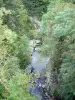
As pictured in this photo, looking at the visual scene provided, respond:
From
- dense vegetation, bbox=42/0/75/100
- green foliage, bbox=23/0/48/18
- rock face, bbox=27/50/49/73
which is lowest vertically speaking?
rock face, bbox=27/50/49/73

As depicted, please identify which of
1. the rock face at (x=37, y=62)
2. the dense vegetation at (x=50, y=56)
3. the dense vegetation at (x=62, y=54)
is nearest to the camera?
the dense vegetation at (x=50, y=56)

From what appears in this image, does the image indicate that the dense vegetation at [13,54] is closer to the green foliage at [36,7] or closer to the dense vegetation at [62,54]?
the dense vegetation at [62,54]

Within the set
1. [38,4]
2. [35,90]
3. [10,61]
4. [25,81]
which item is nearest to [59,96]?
[35,90]

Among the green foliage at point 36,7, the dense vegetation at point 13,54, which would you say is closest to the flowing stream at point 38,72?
the dense vegetation at point 13,54

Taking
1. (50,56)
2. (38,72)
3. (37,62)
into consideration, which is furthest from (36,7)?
(50,56)

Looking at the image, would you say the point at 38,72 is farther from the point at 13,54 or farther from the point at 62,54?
the point at 62,54

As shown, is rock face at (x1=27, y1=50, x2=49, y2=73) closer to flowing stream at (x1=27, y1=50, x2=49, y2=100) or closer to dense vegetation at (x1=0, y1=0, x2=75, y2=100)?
flowing stream at (x1=27, y1=50, x2=49, y2=100)

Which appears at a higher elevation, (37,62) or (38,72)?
(38,72)

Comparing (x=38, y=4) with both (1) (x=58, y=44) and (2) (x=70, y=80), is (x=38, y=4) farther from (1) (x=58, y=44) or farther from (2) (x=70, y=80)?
(2) (x=70, y=80)

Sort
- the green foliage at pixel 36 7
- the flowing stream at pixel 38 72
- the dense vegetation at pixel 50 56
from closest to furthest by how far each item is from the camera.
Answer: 1. the dense vegetation at pixel 50 56
2. the flowing stream at pixel 38 72
3. the green foliage at pixel 36 7

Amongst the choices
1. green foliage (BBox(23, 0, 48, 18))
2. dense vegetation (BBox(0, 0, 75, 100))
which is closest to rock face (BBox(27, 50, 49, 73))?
dense vegetation (BBox(0, 0, 75, 100))

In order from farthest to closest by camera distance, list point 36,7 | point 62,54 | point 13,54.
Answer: point 36,7
point 13,54
point 62,54
